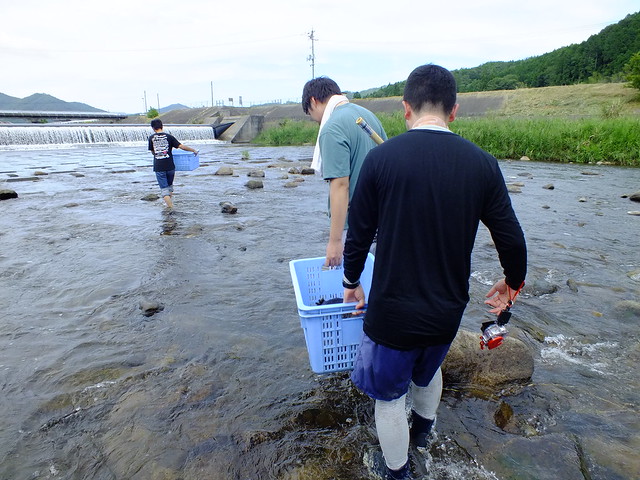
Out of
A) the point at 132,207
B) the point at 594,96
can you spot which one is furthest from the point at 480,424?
the point at 594,96

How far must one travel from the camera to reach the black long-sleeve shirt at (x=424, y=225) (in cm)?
185

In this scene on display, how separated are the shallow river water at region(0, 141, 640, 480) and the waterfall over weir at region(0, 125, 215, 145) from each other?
20683 mm

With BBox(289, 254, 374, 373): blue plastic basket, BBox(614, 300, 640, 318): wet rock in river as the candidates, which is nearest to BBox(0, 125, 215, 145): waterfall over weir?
BBox(289, 254, 374, 373): blue plastic basket

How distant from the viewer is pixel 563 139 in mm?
17297

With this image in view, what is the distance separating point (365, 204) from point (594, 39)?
56152 mm

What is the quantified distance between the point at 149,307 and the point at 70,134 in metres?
26.3

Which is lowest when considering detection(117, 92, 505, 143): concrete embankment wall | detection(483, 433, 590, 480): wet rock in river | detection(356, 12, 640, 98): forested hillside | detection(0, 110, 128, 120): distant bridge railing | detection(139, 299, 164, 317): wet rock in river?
detection(483, 433, 590, 480): wet rock in river

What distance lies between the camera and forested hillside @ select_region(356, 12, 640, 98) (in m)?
41.2

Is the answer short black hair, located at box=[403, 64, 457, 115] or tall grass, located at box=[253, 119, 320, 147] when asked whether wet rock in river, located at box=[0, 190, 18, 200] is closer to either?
short black hair, located at box=[403, 64, 457, 115]

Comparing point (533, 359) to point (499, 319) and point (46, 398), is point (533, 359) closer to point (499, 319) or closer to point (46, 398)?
point (499, 319)

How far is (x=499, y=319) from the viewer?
7.82ft

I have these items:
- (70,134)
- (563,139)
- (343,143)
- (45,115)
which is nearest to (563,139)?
(563,139)

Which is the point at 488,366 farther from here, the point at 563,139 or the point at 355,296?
the point at 563,139

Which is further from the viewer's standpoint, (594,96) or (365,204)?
(594,96)
